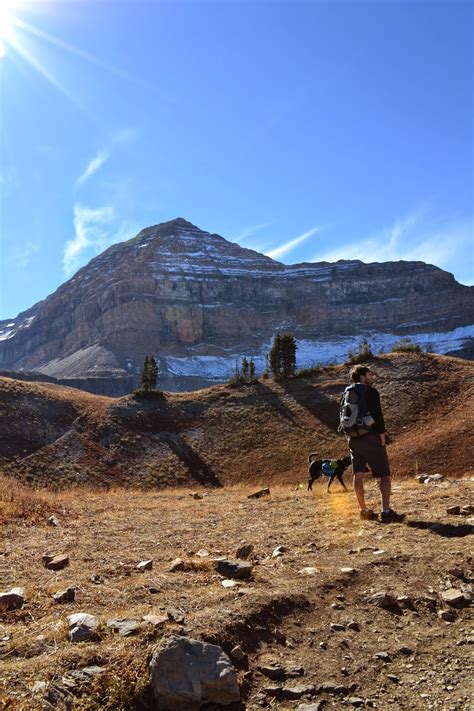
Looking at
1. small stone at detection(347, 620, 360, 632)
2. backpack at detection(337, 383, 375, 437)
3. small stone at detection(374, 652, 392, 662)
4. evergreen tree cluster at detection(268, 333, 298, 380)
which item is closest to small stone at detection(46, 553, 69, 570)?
small stone at detection(347, 620, 360, 632)

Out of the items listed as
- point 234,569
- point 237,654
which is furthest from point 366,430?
point 237,654

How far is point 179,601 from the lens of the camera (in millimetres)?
4195

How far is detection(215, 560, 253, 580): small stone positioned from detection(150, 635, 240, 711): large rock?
1693mm

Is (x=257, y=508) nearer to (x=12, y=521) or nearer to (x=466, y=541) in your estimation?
(x=12, y=521)

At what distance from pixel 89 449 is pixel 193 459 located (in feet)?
20.2

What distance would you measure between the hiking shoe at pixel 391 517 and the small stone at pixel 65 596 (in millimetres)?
4628

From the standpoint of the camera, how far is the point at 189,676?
Answer: 3023mm

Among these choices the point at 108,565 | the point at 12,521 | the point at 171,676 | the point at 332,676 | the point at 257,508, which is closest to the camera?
the point at 171,676

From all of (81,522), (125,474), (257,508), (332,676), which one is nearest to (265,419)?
(125,474)

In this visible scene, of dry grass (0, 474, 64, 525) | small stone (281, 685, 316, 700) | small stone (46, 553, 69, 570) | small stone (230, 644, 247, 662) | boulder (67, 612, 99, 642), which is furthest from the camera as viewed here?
dry grass (0, 474, 64, 525)

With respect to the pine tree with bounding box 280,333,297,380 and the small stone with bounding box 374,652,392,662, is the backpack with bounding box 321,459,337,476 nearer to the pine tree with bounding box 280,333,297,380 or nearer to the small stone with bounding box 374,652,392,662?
the small stone with bounding box 374,652,392,662

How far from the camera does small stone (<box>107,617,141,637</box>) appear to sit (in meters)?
3.52

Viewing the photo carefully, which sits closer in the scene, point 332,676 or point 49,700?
point 49,700

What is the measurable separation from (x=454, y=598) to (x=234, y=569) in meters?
1.94
